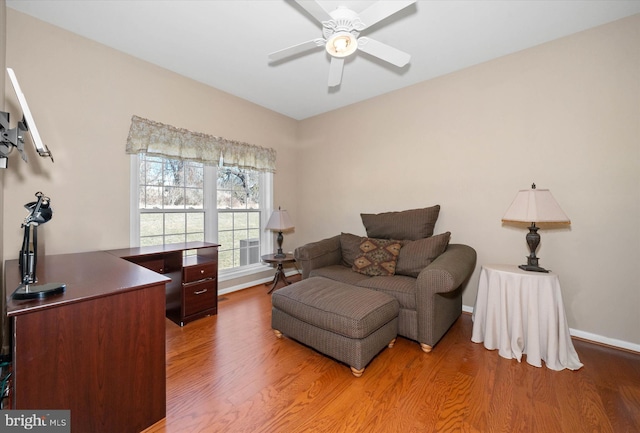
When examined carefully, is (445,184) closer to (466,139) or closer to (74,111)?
(466,139)

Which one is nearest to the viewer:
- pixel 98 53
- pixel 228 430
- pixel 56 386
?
pixel 56 386

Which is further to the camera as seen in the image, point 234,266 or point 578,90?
point 234,266

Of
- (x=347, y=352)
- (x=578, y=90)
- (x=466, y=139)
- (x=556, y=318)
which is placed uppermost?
(x=578, y=90)

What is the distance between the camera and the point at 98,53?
7.93ft

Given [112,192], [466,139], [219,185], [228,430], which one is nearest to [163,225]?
[112,192]

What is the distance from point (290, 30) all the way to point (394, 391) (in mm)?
2883

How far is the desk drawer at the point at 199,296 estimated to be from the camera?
101 inches

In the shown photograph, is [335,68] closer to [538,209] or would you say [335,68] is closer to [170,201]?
[538,209]

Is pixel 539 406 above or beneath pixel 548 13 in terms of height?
beneath

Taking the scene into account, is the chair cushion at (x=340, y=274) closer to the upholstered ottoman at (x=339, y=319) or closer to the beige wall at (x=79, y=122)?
the upholstered ottoman at (x=339, y=319)

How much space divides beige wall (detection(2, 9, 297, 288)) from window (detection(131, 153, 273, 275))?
0.23 metres

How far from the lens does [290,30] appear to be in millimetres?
2264

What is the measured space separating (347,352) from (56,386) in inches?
58.8

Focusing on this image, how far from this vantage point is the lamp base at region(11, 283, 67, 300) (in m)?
1.05
